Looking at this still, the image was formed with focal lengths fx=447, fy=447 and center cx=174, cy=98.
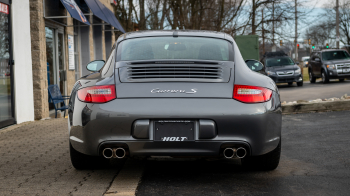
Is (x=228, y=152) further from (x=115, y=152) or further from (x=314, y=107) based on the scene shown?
(x=314, y=107)

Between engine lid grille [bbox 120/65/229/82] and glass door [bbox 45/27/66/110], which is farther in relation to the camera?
glass door [bbox 45/27/66/110]

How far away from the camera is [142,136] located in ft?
12.4

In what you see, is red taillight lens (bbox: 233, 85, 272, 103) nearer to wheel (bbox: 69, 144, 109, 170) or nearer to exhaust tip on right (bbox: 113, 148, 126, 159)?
exhaust tip on right (bbox: 113, 148, 126, 159)

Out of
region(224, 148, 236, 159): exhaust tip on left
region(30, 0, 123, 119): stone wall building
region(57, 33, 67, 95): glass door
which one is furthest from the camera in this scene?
region(57, 33, 67, 95): glass door

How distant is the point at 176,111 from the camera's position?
12.3 feet

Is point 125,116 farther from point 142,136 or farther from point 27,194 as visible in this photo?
point 27,194

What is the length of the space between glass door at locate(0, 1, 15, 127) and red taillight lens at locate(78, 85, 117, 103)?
511 centimetres

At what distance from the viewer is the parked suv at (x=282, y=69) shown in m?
22.7

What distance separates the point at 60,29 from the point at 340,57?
1608 cm

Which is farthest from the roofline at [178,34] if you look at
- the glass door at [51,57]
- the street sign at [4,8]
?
the glass door at [51,57]

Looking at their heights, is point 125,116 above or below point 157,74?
below

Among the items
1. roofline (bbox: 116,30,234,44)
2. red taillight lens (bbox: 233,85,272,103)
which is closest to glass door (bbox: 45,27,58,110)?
roofline (bbox: 116,30,234,44)

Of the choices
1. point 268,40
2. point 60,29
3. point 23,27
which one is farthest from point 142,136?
point 268,40

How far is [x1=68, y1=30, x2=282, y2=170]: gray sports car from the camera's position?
3.78 metres
